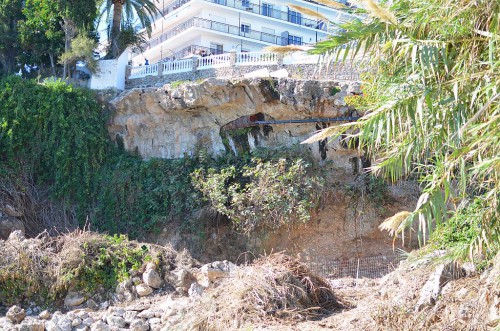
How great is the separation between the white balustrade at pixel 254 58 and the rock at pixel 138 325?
34.0 ft

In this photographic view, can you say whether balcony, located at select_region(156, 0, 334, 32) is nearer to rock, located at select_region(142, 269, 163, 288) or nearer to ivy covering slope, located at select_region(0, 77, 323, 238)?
ivy covering slope, located at select_region(0, 77, 323, 238)

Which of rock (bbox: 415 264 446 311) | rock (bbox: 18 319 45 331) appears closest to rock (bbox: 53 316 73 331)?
rock (bbox: 18 319 45 331)

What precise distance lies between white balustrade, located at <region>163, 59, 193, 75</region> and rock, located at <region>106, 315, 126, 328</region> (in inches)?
450

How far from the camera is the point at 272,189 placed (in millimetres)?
18500

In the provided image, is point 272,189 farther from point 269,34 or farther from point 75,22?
Answer: point 269,34

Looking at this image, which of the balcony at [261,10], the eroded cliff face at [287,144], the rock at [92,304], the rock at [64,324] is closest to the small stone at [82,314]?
the rock at [64,324]

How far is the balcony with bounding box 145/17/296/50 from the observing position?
31547mm

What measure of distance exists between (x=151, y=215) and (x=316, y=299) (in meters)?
8.59

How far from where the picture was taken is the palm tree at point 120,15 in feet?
82.0

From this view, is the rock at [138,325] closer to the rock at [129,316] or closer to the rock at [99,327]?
the rock at [129,316]

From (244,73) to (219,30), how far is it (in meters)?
10.5

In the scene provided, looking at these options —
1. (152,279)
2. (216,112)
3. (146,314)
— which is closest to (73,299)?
(152,279)

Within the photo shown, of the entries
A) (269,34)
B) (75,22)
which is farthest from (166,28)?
(75,22)

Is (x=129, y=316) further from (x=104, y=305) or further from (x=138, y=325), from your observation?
(x=104, y=305)
